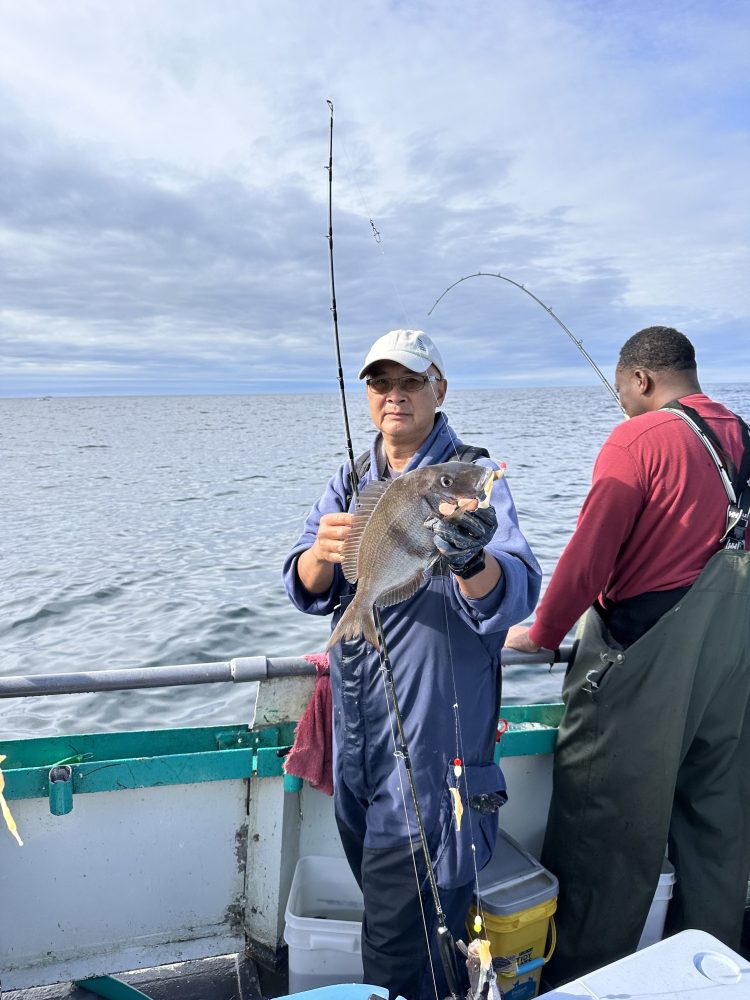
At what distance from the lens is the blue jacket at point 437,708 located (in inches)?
95.6

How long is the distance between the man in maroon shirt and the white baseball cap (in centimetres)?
92

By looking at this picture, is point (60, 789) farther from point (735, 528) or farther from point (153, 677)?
point (735, 528)

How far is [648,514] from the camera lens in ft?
9.55

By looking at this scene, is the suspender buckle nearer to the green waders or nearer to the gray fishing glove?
the green waders

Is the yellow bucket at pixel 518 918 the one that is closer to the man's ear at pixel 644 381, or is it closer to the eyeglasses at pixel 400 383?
the eyeglasses at pixel 400 383

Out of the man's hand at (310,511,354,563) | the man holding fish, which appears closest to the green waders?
the man holding fish

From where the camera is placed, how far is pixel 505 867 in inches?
122

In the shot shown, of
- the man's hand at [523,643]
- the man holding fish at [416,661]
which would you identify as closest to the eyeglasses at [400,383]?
the man holding fish at [416,661]

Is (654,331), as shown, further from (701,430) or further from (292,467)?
(292,467)

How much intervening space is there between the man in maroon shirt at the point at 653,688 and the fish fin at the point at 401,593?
34.5 inches

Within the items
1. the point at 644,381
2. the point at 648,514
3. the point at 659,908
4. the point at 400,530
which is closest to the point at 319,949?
the point at 659,908

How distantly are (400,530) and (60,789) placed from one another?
1825 mm

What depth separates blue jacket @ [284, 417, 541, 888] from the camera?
2428 mm

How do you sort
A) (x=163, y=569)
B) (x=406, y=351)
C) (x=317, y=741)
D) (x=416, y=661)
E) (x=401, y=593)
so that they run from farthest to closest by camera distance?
(x=163, y=569) → (x=317, y=741) → (x=406, y=351) → (x=416, y=661) → (x=401, y=593)
